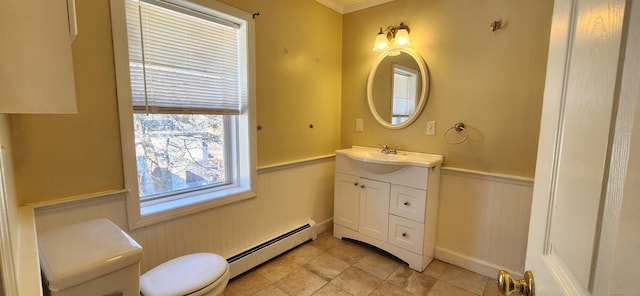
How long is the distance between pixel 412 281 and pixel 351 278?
1.47ft

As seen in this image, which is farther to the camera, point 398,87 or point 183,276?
point 398,87

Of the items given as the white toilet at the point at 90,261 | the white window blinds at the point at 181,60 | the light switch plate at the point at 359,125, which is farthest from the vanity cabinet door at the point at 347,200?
the white toilet at the point at 90,261

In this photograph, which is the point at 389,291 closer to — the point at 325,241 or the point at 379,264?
the point at 379,264

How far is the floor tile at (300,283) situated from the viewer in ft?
6.14

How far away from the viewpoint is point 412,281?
2.01m

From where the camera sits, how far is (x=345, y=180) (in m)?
2.51

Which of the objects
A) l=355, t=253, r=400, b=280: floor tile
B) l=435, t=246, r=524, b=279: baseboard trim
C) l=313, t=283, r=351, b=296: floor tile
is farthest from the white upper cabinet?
l=435, t=246, r=524, b=279: baseboard trim

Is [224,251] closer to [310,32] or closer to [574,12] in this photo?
[310,32]

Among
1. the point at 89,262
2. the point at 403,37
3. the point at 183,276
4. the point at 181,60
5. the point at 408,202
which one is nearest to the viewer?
the point at 89,262

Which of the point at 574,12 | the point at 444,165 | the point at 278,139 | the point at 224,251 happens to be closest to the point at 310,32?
the point at 278,139

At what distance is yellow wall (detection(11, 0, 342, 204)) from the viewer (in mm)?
1246

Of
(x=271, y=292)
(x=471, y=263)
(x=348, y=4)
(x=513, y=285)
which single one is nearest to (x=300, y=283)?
(x=271, y=292)

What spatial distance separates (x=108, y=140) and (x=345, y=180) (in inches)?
69.1

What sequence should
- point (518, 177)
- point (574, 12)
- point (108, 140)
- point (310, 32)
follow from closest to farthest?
point (574, 12), point (108, 140), point (518, 177), point (310, 32)
